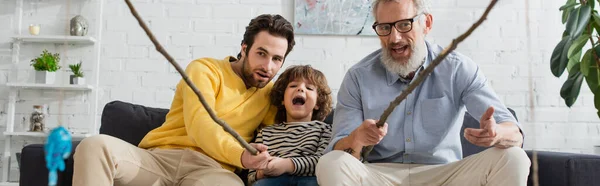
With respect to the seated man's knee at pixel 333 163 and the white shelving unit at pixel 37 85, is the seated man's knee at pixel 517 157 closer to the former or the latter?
the seated man's knee at pixel 333 163

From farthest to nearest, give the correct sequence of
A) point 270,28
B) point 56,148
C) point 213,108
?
1. point 270,28
2. point 213,108
3. point 56,148

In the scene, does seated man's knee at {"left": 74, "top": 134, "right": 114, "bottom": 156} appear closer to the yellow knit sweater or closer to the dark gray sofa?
the dark gray sofa

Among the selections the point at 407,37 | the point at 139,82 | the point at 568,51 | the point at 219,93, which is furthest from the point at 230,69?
the point at 139,82

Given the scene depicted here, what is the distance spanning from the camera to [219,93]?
71.3 inches

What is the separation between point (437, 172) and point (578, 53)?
1.04m

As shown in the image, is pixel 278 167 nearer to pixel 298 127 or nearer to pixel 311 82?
pixel 298 127

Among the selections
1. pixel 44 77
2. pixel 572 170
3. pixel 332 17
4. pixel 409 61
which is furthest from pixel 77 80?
pixel 572 170

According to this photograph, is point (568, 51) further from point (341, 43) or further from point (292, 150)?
point (341, 43)

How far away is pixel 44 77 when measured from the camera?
3295mm

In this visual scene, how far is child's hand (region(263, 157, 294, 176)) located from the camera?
1474 millimetres

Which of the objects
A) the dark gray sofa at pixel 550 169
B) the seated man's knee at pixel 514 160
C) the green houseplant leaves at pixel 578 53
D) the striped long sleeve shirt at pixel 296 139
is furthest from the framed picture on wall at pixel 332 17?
the seated man's knee at pixel 514 160

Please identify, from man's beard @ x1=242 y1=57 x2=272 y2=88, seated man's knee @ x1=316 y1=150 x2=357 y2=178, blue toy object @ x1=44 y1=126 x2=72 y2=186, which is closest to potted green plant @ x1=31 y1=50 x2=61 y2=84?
man's beard @ x1=242 y1=57 x2=272 y2=88

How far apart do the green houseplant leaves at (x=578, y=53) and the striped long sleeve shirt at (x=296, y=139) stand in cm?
91

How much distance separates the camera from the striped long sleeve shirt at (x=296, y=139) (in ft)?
5.55
